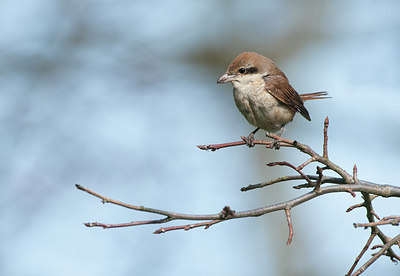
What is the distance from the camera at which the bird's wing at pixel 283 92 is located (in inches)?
195

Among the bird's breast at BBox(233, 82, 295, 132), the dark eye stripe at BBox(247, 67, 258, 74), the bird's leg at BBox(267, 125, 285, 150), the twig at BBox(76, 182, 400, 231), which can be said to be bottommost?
the twig at BBox(76, 182, 400, 231)

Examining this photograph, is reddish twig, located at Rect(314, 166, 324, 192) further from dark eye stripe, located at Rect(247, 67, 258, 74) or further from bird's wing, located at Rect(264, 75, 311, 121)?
dark eye stripe, located at Rect(247, 67, 258, 74)

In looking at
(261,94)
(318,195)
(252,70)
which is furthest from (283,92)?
(318,195)

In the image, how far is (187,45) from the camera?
43.5 ft

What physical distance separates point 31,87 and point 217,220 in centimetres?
817

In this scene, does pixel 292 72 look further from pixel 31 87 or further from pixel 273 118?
pixel 273 118

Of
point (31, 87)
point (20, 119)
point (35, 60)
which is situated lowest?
point (20, 119)

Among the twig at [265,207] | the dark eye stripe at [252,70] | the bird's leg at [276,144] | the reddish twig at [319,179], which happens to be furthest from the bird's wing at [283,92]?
the reddish twig at [319,179]

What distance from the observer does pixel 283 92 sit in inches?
196

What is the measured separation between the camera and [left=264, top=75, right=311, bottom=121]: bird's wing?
4953mm

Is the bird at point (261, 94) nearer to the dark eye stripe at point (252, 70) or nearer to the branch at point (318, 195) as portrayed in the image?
the dark eye stripe at point (252, 70)

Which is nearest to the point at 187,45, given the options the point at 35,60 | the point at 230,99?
the point at 230,99

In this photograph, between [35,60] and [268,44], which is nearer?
[35,60]

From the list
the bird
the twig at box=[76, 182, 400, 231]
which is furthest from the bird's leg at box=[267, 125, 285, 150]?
the twig at box=[76, 182, 400, 231]
